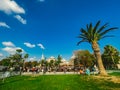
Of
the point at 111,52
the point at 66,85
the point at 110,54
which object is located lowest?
the point at 66,85

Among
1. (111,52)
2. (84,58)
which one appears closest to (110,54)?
(111,52)

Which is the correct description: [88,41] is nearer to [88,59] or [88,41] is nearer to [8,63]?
[8,63]

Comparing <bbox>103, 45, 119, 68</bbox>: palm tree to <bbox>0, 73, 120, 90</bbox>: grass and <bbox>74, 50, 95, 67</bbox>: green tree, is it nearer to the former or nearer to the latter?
<bbox>74, 50, 95, 67</bbox>: green tree

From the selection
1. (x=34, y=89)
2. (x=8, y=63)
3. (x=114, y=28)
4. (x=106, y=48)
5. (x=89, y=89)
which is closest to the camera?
(x=89, y=89)

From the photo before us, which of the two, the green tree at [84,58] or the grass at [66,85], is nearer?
the grass at [66,85]

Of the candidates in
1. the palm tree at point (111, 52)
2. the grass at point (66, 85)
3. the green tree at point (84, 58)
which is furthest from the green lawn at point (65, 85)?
the green tree at point (84, 58)

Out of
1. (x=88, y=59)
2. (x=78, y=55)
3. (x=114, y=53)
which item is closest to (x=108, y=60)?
(x=114, y=53)

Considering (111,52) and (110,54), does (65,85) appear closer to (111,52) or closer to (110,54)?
(111,52)

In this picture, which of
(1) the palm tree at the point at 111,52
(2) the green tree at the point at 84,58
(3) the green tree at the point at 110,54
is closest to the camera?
(1) the palm tree at the point at 111,52

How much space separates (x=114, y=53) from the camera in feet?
293

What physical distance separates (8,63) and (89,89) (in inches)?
2308

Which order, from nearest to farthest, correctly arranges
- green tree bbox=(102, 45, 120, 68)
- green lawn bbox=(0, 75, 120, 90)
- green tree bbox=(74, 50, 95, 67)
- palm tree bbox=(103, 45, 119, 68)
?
1. green lawn bbox=(0, 75, 120, 90)
2. palm tree bbox=(103, 45, 119, 68)
3. green tree bbox=(102, 45, 120, 68)
4. green tree bbox=(74, 50, 95, 67)

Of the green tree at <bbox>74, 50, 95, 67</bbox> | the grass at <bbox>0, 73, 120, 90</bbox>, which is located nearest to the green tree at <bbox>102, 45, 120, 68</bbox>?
the green tree at <bbox>74, 50, 95, 67</bbox>

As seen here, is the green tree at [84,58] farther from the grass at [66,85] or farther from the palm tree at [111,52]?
the grass at [66,85]
